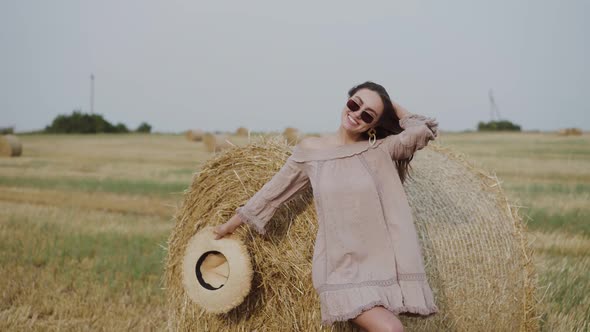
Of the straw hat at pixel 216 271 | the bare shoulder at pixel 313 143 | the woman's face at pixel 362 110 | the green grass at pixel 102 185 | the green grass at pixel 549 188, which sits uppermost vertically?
the woman's face at pixel 362 110

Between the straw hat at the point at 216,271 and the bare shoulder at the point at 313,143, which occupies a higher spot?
the bare shoulder at the point at 313,143

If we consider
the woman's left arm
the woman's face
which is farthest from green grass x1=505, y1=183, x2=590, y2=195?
the woman's face

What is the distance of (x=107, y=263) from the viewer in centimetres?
680

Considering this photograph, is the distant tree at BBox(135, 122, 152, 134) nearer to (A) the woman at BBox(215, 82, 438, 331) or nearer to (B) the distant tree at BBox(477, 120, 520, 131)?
(B) the distant tree at BBox(477, 120, 520, 131)

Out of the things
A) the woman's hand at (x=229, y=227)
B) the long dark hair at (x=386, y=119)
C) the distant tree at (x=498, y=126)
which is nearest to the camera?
the long dark hair at (x=386, y=119)

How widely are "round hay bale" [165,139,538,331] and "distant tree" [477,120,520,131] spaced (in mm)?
50324

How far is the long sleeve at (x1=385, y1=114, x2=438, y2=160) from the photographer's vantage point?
351cm

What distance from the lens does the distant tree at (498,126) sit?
53.0 meters

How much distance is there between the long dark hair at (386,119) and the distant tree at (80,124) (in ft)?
148

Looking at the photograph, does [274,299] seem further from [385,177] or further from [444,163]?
[444,163]

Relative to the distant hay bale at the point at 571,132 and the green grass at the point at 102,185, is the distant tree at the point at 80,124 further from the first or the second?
the green grass at the point at 102,185

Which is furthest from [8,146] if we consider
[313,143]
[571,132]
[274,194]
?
[571,132]

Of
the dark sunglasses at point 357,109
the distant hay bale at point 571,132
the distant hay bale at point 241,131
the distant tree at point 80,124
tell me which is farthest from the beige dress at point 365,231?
the distant tree at point 80,124

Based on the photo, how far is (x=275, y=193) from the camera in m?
3.84
